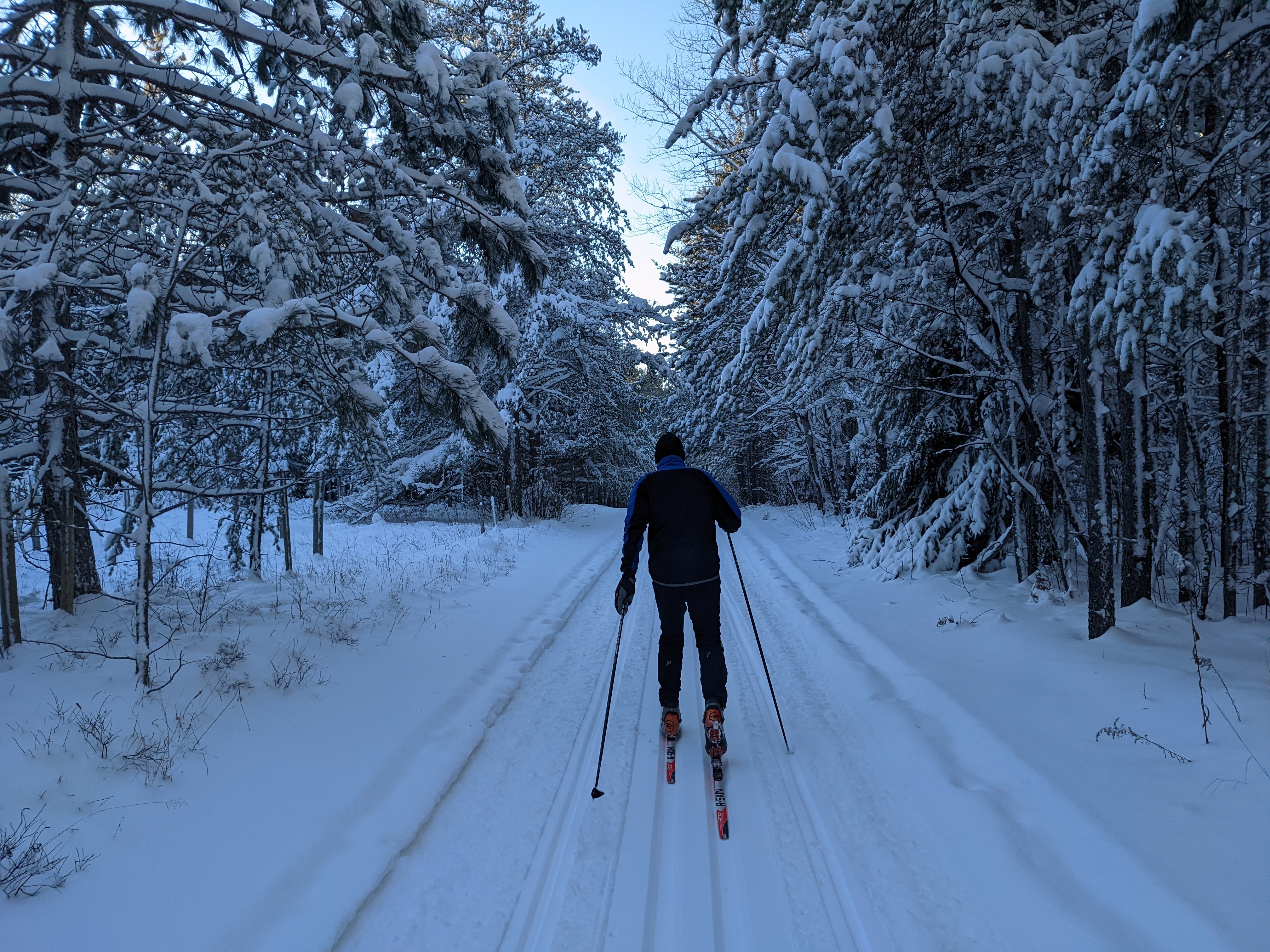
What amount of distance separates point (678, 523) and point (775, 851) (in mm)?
2176

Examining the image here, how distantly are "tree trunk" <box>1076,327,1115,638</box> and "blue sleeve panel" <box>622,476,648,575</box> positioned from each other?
13.3 feet

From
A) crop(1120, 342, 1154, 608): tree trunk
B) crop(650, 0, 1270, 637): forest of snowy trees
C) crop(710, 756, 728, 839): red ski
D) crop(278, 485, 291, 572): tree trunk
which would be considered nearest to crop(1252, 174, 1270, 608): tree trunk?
crop(650, 0, 1270, 637): forest of snowy trees

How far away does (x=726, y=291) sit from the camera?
255 inches

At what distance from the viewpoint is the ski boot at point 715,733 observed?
3893 millimetres

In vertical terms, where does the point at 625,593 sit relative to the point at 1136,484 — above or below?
below

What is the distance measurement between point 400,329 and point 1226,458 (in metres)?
7.87

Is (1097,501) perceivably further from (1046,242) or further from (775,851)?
(775,851)

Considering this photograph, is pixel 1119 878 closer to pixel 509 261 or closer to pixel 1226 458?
pixel 1226 458

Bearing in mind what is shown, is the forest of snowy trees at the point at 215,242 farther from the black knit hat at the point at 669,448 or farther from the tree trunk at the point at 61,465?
the black knit hat at the point at 669,448

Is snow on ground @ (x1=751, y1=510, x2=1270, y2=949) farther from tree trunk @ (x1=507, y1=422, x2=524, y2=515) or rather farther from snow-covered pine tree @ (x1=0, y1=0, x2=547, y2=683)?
tree trunk @ (x1=507, y1=422, x2=524, y2=515)

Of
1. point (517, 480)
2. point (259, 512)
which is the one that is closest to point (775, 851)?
point (259, 512)

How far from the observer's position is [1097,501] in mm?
5512

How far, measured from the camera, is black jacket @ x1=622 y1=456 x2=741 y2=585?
4535 millimetres

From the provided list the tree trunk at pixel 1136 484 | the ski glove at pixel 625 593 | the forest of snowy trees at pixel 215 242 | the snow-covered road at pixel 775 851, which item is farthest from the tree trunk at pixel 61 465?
the tree trunk at pixel 1136 484
